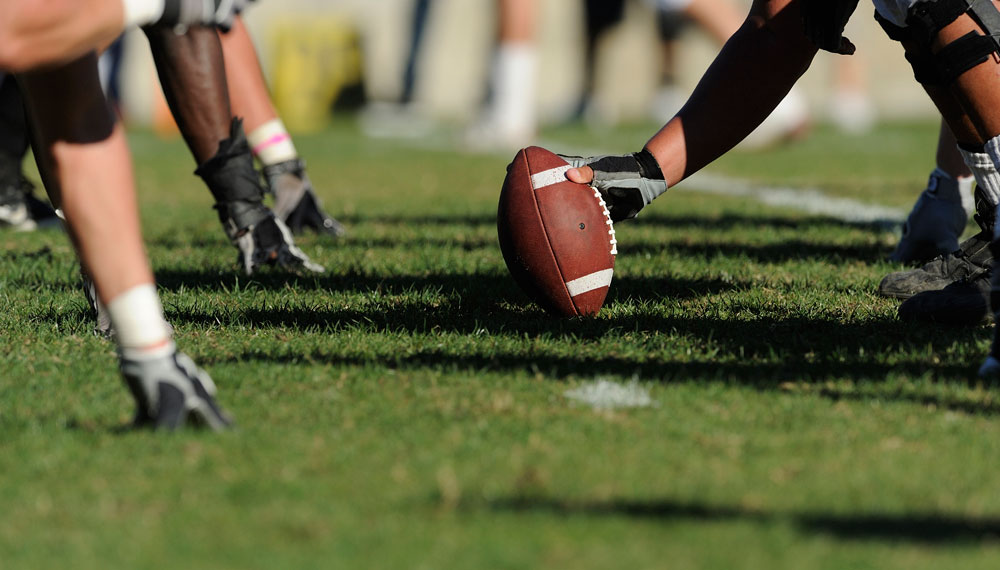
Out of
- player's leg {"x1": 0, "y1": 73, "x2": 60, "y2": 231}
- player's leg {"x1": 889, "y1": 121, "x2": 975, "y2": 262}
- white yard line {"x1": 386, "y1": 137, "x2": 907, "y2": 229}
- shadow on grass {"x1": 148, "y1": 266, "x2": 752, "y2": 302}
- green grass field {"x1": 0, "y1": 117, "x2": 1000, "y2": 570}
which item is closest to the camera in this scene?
green grass field {"x1": 0, "y1": 117, "x2": 1000, "y2": 570}

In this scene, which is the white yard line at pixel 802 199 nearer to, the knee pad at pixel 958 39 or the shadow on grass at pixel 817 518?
the knee pad at pixel 958 39

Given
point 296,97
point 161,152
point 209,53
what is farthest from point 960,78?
point 296,97

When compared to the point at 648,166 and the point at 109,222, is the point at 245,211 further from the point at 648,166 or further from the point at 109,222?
the point at 109,222

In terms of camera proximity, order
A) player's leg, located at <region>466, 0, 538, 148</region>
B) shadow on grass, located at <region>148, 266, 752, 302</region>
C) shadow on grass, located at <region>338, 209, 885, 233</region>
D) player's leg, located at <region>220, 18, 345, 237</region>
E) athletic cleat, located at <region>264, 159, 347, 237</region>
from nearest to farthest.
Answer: shadow on grass, located at <region>148, 266, 752, 302</region> → player's leg, located at <region>220, 18, 345, 237</region> → athletic cleat, located at <region>264, 159, 347, 237</region> → shadow on grass, located at <region>338, 209, 885, 233</region> → player's leg, located at <region>466, 0, 538, 148</region>

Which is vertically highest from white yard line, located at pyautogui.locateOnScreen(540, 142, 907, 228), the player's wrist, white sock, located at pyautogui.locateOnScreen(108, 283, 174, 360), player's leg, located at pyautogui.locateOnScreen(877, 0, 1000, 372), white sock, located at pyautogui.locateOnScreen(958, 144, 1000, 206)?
player's leg, located at pyautogui.locateOnScreen(877, 0, 1000, 372)

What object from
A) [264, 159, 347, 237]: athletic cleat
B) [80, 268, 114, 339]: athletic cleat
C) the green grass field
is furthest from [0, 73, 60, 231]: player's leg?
[80, 268, 114, 339]: athletic cleat

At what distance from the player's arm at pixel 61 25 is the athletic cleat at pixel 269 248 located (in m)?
2.07

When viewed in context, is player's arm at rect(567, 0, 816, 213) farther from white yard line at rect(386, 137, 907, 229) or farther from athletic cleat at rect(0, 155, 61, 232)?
athletic cleat at rect(0, 155, 61, 232)

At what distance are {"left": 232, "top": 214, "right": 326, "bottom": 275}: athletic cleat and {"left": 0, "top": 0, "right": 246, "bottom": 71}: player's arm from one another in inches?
81.7

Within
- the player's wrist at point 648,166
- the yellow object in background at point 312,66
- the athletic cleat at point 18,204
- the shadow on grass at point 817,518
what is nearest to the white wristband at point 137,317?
the shadow on grass at point 817,518

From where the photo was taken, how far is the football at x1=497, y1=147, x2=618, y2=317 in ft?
11.4

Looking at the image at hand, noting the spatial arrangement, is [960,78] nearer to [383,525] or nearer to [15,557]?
[383,525]

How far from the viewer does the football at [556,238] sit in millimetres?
3471

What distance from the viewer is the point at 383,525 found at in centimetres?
196
